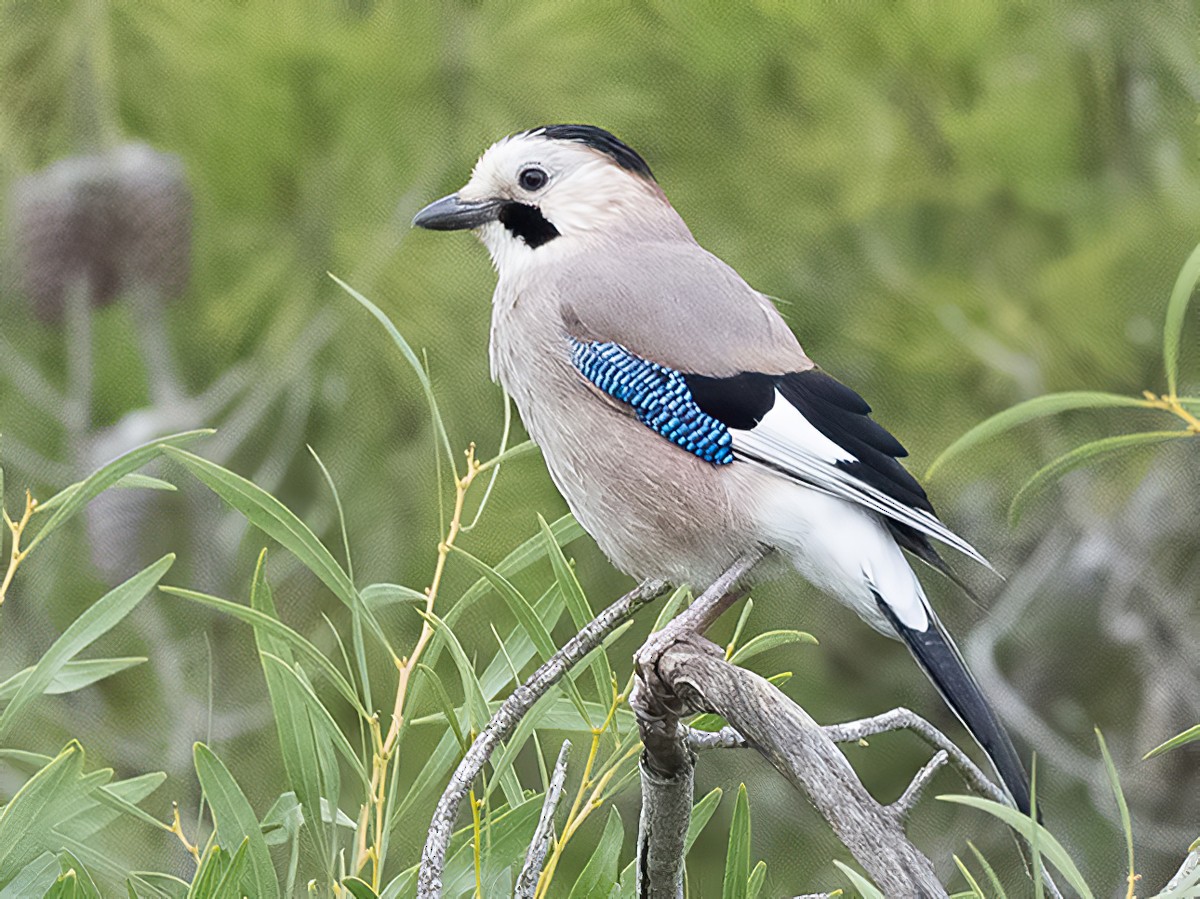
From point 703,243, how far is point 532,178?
1.74ft

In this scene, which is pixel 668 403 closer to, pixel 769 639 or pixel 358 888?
pixel 769 639

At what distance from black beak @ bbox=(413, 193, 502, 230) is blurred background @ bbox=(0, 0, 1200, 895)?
0.48 m

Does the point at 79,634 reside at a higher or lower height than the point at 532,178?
lower

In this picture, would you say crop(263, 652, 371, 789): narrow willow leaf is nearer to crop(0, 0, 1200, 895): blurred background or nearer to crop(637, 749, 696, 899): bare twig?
crop(637, 749, 696, 899): bare twig

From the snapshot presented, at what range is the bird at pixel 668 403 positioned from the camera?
0.79 metres

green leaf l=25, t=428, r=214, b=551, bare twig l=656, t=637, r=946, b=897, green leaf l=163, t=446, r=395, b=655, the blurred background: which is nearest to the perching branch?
bare twig l=656, t=637, r=946, b=897

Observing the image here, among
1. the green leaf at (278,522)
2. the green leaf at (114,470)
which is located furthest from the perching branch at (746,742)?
the green leaf at (114,470)

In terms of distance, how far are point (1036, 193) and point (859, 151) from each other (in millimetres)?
170

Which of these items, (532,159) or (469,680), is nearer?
(469,680)

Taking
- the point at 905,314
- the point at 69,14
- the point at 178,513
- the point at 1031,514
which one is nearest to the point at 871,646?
the point at 1031,514

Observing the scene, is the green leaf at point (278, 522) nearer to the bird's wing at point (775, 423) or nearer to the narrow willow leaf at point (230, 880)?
the narrow willow leaf at point (230, 880)

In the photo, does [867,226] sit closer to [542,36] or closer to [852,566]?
[542,36]

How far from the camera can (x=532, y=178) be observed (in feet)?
3.02

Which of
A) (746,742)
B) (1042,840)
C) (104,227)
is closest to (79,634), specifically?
(746,742)
